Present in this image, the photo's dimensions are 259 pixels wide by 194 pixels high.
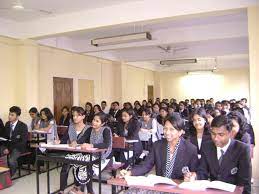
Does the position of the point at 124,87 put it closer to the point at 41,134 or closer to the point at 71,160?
the point at 41,134

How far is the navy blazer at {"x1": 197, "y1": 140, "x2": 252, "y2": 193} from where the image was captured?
222 centimetres

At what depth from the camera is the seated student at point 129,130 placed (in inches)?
194

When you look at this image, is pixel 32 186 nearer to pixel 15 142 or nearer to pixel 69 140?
pixel 15 142

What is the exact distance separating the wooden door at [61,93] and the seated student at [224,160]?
19.9 ft

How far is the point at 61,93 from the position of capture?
815 centimetres

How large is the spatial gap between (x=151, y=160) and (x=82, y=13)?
4.07 metres

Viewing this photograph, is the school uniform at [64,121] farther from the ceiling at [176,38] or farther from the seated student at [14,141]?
the seated student at [14,141]

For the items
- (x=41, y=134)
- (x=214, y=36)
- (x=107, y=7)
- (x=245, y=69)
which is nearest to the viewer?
(x=107, y=7)

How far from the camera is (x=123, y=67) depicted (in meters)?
11.0

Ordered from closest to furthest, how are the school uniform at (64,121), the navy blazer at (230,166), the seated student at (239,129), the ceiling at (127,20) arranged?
the navy blazer at (230,166) < the seated student at (239,129) < the ceiling at (127,20) < the school uniform at (64,121)

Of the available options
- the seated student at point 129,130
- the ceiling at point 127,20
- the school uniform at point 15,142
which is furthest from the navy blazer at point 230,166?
the school uniform at point 15,142

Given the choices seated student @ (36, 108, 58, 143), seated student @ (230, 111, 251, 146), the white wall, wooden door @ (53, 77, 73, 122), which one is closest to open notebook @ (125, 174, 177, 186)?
seated student @ (230, 111, 251, 146)

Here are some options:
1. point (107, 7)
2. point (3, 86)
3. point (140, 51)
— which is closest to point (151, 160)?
point (107, 7)

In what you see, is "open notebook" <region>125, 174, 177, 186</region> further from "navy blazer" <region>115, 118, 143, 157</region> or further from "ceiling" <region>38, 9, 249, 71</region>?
"ceiling" <region>38, 9, 249, 71</region>
